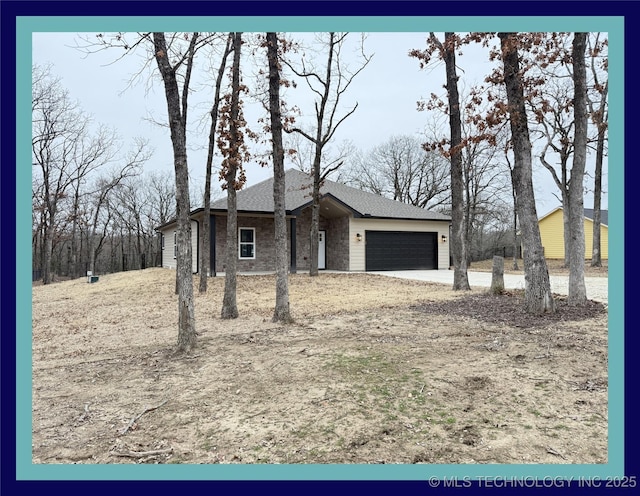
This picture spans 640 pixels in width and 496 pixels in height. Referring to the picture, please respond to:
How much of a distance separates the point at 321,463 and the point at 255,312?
5.71m

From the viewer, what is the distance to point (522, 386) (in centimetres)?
369

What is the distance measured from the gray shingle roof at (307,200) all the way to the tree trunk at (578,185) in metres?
10.7

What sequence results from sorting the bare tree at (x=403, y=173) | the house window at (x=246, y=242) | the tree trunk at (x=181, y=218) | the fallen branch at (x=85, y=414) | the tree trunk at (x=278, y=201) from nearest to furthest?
the fallen branch at (x=85, y=414), the tree trunk at (x=181, y=218), the tree trunk at (x=278, y=201), the house window at (x=246, y=242), the bare tree at (x=403, y=173)

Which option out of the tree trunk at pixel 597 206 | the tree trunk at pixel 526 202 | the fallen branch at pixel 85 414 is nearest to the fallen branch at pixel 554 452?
the fallen branch at pixel 85 414

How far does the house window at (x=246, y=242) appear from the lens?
58.7 feet

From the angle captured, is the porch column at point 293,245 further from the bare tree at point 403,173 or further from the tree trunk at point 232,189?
the bare tree at point 403,173

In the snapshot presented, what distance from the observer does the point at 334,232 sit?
20.1 metres

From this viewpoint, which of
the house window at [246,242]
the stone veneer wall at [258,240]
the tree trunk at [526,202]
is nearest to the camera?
the tree trunk at [526,202]

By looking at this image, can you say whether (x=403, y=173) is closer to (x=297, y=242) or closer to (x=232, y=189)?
(x=297, y=242)

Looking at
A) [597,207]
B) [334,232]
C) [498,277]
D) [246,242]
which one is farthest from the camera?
[334,232]

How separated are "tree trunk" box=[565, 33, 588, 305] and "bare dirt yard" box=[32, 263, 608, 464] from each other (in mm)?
778

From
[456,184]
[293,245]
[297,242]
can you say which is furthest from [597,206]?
[293,245]

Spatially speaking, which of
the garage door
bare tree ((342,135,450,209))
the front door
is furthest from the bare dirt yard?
bare tree ((342,135,450,209))

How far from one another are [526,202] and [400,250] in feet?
41.7
